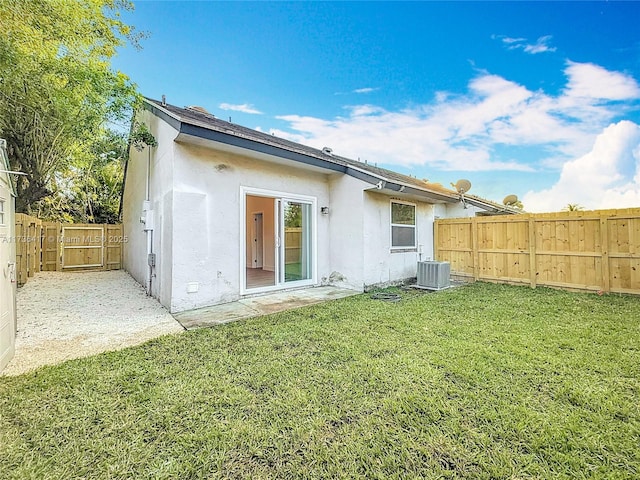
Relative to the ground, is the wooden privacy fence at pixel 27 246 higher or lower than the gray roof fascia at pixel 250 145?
lower

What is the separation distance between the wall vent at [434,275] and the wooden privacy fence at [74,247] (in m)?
12.8

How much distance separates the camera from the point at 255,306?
6.23 m

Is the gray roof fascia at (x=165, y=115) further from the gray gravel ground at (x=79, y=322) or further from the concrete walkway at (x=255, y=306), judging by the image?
the gray gravel ground at (x=79, y=322)

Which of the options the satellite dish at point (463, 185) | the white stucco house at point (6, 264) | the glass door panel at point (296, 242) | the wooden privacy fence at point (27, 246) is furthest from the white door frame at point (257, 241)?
the satellite dish at point (463, 185)

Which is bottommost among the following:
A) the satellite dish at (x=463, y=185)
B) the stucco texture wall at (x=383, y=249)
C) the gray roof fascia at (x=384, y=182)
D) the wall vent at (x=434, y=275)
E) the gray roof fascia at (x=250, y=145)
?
the wall vent at (x=434, y=275)

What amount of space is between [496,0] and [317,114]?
7.98 metres

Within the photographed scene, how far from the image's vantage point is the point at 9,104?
6.91m

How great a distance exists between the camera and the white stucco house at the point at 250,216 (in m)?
5.91

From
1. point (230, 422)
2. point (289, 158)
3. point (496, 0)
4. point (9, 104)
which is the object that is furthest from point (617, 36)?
point (9, 104)

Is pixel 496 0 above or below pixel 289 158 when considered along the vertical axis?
above

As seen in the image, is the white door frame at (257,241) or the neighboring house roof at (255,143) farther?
the white door frame at (257,241)

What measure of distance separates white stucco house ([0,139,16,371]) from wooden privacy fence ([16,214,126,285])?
8.87 meters

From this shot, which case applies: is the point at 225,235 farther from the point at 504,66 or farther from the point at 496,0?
the point at 504,66

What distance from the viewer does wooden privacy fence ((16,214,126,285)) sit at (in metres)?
11.3
